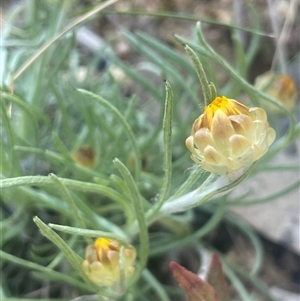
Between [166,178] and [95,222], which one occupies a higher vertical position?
[166,178]

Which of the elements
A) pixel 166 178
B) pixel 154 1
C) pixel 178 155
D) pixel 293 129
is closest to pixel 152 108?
pixel 178 155

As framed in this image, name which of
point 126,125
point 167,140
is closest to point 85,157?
point 126,125

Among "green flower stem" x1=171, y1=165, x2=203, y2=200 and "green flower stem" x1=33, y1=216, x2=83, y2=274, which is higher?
"green flower stem" x1=171, y1=165, x2=203, y2=200

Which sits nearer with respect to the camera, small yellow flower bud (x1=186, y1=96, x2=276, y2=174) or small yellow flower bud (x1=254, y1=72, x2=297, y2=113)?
small yellow flower bud (x1=186, y1=96, x2=276, y2=174)

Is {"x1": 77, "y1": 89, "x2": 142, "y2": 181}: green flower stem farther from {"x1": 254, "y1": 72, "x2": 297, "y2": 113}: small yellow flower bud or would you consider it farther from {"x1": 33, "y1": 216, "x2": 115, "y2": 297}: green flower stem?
{"x1": 254, "y1": 72, "x2": 297, "y2": 113}: small yellow flower bud

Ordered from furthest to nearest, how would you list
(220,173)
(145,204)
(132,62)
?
1. (132,62)
2. (145,204)
3. (220,173)

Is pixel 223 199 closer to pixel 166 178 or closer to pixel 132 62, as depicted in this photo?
pixel 166 178

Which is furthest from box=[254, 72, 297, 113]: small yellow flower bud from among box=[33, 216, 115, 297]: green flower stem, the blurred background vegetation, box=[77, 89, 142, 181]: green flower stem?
box=[33, 216, 115, 297]: green flower stem

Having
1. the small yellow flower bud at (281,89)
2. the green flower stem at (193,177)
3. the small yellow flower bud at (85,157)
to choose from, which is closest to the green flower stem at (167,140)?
the green flower stem at (193,177)
